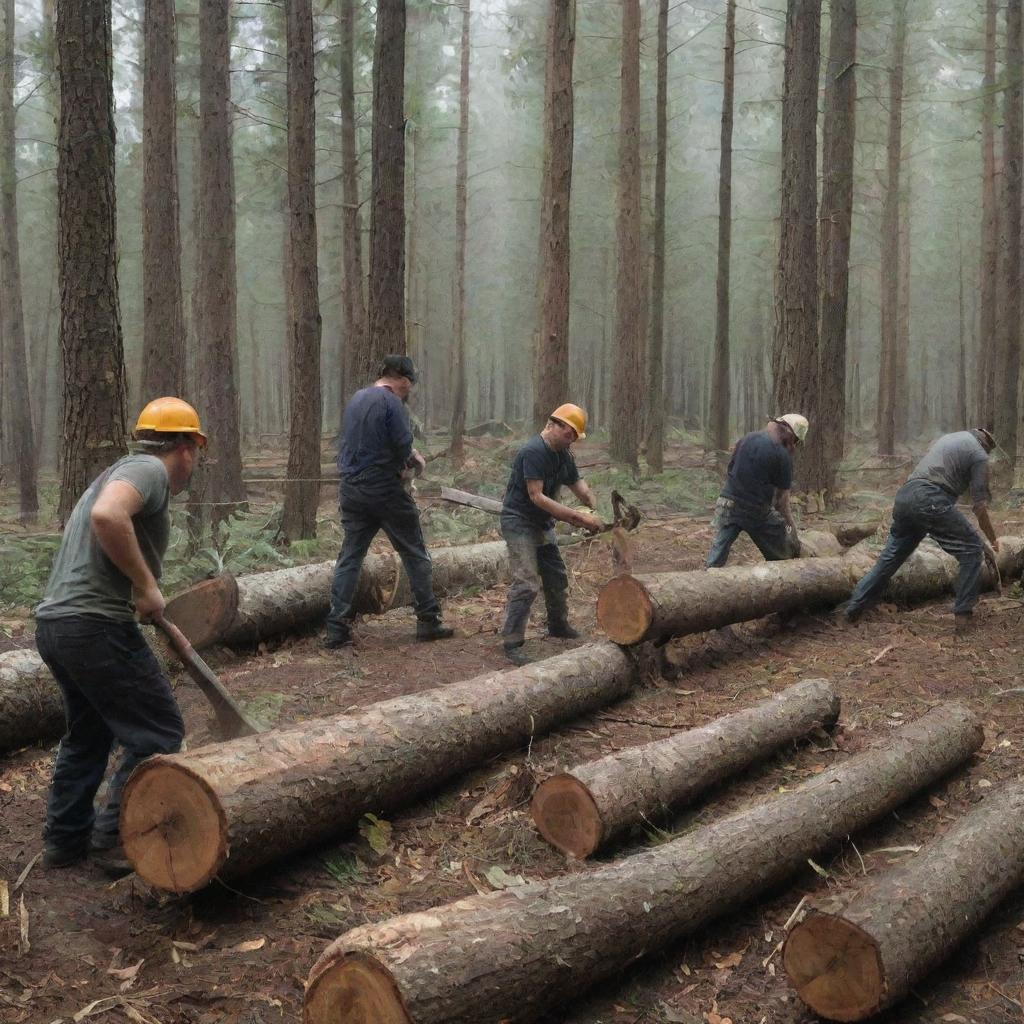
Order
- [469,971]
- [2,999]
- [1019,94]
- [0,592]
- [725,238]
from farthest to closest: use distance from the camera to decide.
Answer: [725,238] < [1019,94] < [0,592] < [2,999] < [469,971]

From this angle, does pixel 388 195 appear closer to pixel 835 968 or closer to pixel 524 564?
pixel 524 564

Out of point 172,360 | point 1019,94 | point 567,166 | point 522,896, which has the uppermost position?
point 1019,94

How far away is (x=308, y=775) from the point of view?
420 cm

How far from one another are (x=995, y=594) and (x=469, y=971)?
7.96 meters

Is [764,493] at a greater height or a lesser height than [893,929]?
greater

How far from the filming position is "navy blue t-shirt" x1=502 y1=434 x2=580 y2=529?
7172 millimetres

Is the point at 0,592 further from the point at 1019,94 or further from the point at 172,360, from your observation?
the point at 1019,94

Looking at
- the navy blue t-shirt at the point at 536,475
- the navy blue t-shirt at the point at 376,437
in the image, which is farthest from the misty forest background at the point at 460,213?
the navy blue t-shirt at the point at 536,475

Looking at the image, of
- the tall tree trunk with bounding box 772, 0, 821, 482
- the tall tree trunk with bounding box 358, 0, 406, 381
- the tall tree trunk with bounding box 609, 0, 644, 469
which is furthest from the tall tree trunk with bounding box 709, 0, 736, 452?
the tall tree trunk with bounding box 358, 0, 406, 381

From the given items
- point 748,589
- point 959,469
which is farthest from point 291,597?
point 959,469

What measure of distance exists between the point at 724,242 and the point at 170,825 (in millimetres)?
17175

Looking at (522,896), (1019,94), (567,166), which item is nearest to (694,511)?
(567,166)

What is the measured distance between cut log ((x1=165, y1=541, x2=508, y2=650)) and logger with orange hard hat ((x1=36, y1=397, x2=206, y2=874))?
2.51 m

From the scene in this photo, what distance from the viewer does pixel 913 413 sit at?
51844mm
